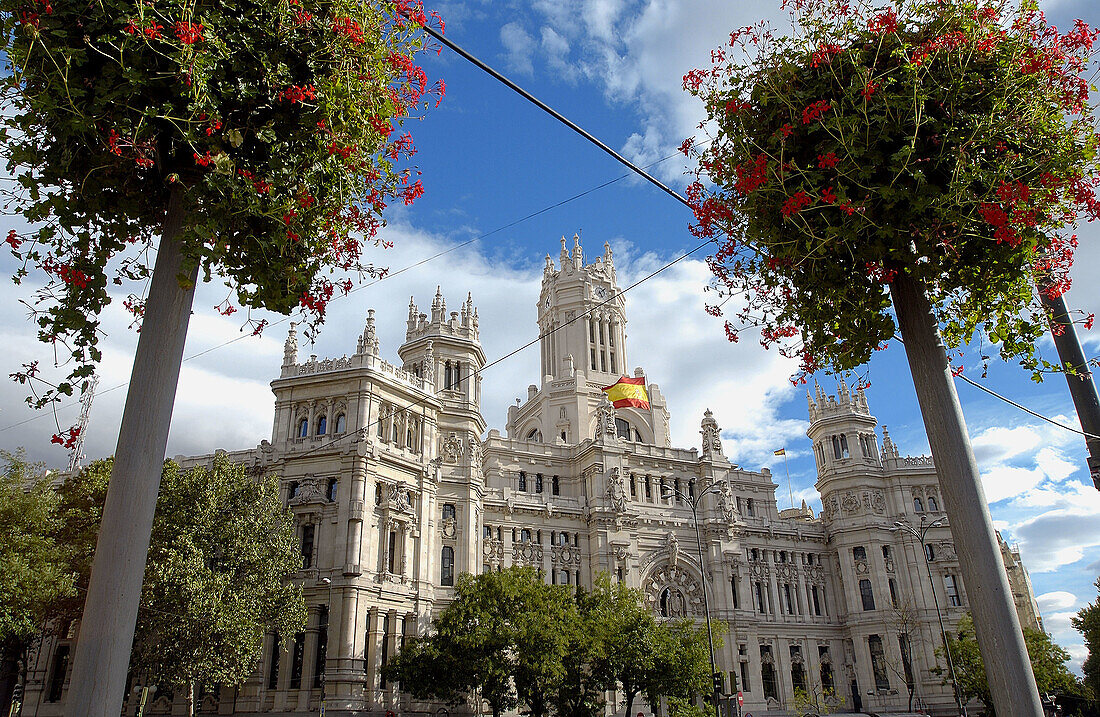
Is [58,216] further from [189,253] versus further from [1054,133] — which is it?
[1054,133]

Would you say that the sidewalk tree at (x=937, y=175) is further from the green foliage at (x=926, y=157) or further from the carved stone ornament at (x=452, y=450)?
the carved stone ornament at (x=452, y=450)

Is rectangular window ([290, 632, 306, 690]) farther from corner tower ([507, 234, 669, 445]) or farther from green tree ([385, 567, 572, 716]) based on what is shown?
corner tower ([507, 234, 669, 445])

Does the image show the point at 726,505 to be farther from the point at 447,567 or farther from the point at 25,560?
the point at 25,560

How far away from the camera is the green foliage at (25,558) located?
108 feet

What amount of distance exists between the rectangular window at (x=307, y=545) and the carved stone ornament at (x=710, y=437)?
3842 centimetres

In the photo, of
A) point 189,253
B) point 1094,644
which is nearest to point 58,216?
point 189,253

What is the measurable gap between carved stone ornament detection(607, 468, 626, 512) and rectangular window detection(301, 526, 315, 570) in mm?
25712

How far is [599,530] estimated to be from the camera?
62.2 m

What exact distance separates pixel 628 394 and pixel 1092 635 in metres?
41.8

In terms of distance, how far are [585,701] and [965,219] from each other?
42.8m

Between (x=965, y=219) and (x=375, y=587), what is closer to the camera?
(x=965, y=219)

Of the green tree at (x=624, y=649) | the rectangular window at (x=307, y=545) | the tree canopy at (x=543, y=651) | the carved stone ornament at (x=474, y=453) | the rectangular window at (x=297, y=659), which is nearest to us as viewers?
the tree canopy at (x=543, y=651)

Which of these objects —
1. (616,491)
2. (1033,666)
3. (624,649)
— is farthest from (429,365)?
(1033,666)

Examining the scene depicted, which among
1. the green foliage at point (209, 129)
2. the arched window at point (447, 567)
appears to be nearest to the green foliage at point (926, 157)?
the green foliage at point (209, 129)
